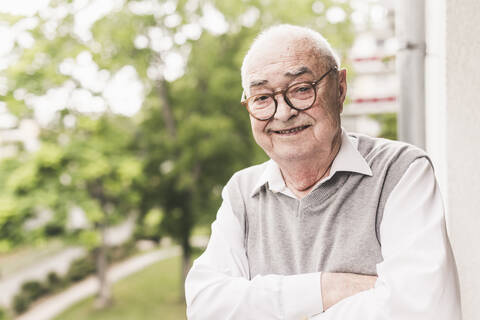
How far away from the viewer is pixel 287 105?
47.2 inches

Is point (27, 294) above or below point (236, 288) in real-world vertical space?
below

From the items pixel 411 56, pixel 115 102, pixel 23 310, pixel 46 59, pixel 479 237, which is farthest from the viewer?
pixel 23 310

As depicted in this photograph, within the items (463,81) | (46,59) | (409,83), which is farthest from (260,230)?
(46,59)

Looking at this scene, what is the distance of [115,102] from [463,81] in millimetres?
9435

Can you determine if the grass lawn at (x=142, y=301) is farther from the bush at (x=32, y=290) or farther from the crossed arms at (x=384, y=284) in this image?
the crossed arms at (x=384, y=284)

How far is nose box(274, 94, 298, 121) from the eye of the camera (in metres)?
1.20

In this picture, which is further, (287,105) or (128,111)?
(128,111)

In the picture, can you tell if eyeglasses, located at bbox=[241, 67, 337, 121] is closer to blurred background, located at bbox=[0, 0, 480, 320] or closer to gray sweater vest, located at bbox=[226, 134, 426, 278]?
gray sweater vest, located at bbox=[226, 134, 426, 278]

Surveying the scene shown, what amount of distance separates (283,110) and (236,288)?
0.50m

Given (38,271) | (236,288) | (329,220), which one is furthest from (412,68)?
(38,271)

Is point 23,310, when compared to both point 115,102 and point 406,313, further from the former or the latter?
point 406,313

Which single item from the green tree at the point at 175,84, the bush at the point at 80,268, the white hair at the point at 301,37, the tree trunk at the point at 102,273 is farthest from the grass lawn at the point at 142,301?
the white hair at the point at 301,37

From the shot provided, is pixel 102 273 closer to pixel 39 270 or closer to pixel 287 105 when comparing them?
pixel 39 270

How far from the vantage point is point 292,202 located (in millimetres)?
1300
